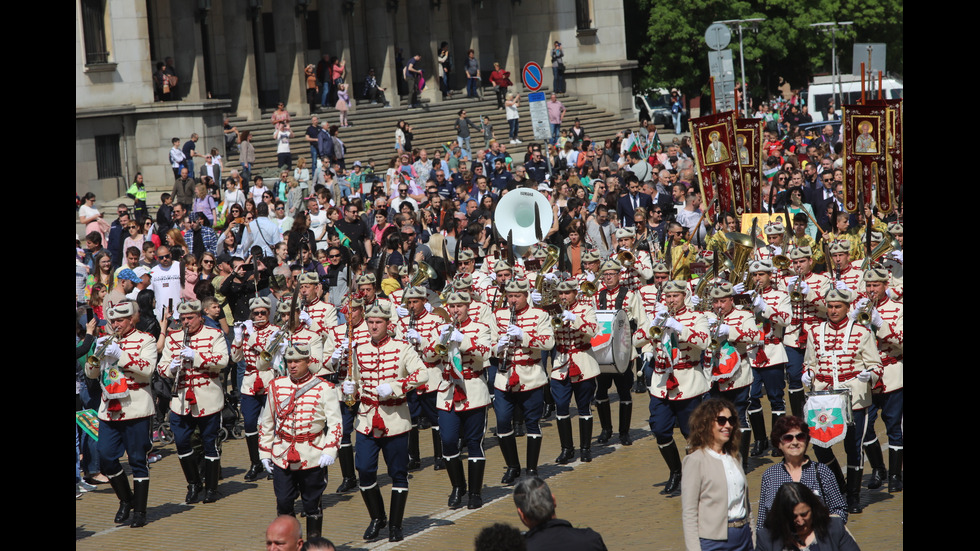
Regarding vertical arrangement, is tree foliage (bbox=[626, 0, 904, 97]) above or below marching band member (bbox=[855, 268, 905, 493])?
above

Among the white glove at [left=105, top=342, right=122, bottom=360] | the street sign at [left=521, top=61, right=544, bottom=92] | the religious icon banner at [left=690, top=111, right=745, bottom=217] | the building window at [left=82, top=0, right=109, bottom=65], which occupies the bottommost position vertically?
the white glove at [left=105, top=342, right=122, bottom=360]

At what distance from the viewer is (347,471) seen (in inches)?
504

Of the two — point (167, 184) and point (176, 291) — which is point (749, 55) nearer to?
point (167, 184)

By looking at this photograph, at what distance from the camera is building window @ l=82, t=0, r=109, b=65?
2939 cm

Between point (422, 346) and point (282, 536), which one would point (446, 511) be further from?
point (282, 536)

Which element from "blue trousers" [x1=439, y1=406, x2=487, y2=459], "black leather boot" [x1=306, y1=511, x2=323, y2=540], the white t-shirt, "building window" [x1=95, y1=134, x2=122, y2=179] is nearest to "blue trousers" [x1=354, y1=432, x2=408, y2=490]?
"black leather boot" [x1=306, y1=511, x2=323, y2=540]

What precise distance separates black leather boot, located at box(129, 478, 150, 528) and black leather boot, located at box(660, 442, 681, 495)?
442cm

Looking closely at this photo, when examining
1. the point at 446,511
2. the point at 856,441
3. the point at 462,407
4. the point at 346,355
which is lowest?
the point at 446,511

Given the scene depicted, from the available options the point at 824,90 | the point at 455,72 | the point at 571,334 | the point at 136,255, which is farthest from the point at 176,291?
the point at 824,90

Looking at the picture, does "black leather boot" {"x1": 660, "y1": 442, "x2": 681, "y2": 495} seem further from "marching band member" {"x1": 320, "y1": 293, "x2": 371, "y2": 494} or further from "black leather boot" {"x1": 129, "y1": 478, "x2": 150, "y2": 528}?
"black leather boot" {"x1": 129, "y1": 478, "x2": 150, "y2": 528}

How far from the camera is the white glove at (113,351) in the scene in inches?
464

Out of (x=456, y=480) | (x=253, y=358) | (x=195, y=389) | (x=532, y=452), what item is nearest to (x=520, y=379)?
(x=532, y=452)

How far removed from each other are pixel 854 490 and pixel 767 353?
2.04 m

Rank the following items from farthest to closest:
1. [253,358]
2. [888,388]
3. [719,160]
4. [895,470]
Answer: [719,160], [253,358], [895,470], [888,388]
